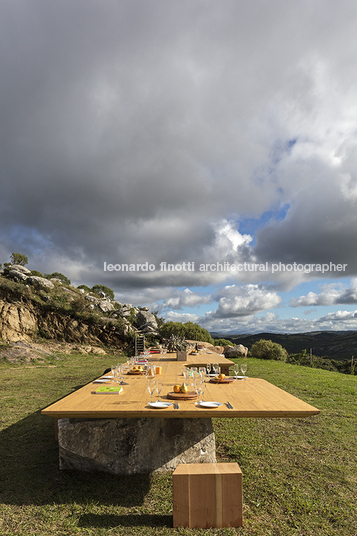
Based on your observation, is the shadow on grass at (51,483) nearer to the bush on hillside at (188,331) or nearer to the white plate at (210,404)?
the white plate at (210,404)

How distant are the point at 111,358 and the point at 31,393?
957 centimetres

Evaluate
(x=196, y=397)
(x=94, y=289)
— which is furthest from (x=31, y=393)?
(x=94, y=289)

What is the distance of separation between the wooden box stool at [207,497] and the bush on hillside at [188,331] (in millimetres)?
15010

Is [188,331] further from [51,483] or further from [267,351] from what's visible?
[51,483]

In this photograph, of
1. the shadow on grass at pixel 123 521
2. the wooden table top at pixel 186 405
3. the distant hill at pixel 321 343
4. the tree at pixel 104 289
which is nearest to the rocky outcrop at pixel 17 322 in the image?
the wooden table top at pixel 186 405

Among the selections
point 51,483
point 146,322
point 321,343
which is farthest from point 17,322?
point 321,343

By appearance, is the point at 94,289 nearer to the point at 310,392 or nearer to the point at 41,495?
the point at 310,392

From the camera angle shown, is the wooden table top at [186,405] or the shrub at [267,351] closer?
the wooden table top at [186,405]

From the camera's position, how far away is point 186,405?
10.6 feet

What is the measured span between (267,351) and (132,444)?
13534mm

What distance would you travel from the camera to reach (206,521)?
2848 mm

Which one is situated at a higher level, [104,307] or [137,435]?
[104,307]

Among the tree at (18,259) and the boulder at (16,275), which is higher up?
the tree at (18,259)

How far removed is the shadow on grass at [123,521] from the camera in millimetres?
2887
